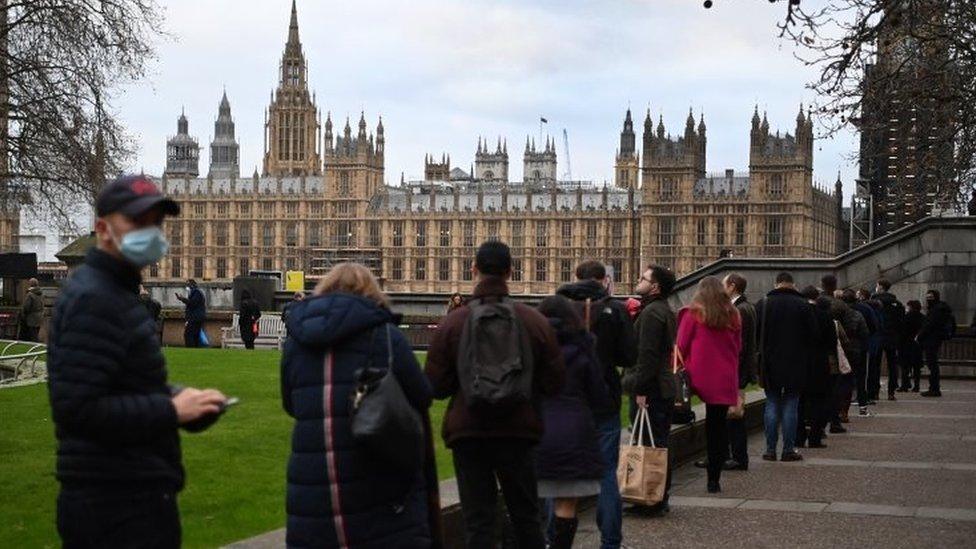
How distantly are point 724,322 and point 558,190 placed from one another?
10157 centimetres

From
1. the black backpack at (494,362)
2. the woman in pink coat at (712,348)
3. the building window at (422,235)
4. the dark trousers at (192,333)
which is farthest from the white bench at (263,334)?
the building window at (422,235)

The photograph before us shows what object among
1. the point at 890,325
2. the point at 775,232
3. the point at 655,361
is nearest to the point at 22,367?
the point at 890,325

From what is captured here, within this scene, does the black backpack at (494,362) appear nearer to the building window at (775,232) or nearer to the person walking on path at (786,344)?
the person walking on path at (786,344)

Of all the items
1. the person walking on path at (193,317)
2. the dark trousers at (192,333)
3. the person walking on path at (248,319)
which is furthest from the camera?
the person walking on path at (248,319)

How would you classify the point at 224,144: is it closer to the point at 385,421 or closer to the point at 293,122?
the point at 293,122

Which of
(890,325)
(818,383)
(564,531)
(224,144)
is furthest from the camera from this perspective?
(224,144)

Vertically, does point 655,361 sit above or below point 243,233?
below

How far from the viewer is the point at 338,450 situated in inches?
174

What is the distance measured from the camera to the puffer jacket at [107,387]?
373 centimetres

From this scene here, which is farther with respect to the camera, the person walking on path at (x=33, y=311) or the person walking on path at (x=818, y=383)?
the person walking on path at (x=33, y=311)

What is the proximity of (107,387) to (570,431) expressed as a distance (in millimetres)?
2850

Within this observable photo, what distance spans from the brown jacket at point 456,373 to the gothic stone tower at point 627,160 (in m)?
133

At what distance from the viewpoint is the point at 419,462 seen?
4.48 metres

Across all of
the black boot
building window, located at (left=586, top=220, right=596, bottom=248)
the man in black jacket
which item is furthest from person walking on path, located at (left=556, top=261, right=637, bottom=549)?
building window, located at (left=586, top=220, right=596, bottom=248)
